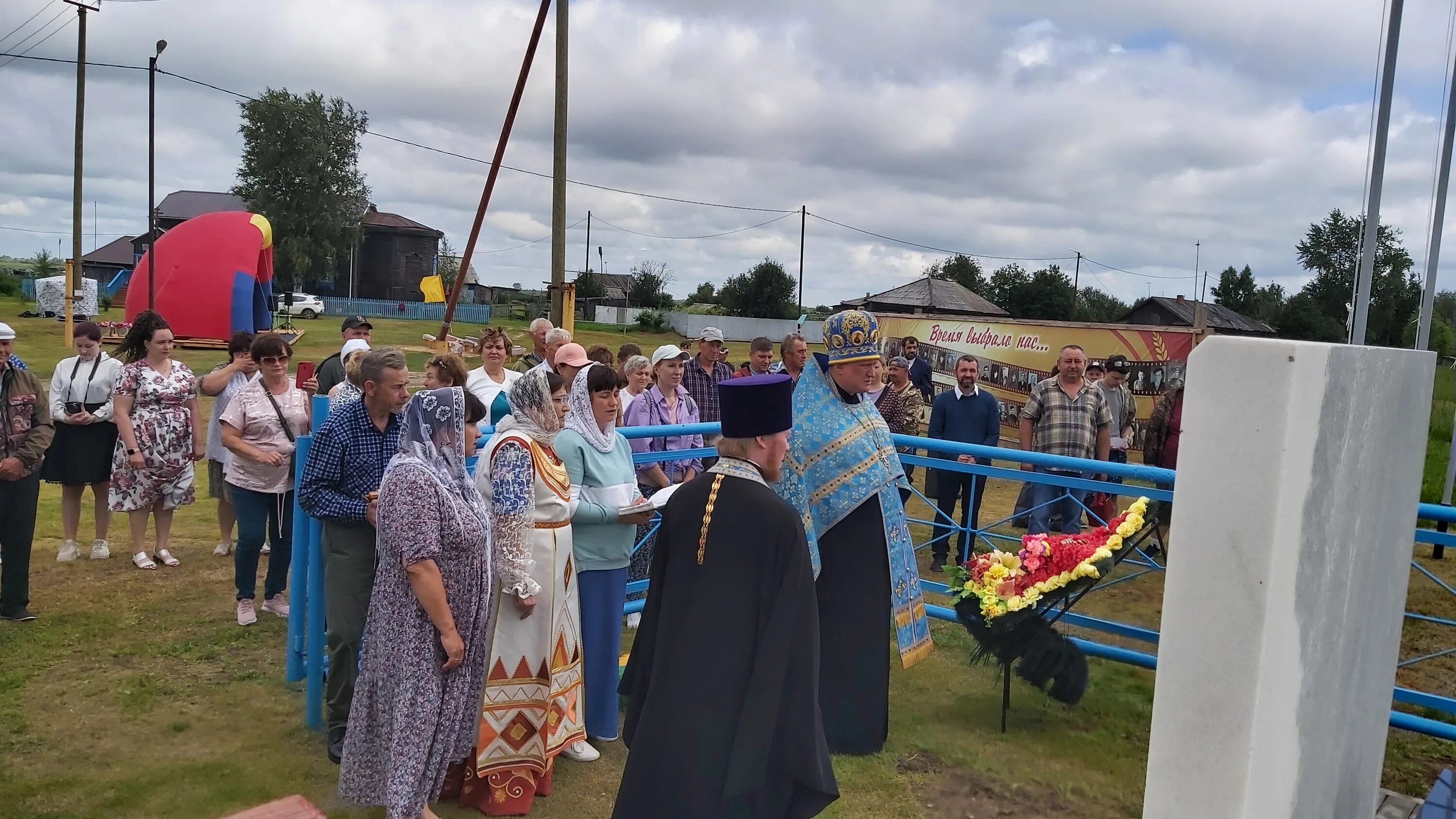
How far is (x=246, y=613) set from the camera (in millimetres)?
6168

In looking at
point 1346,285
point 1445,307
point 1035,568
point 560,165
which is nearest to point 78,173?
point 560,165

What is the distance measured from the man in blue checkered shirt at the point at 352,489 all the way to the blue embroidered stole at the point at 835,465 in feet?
5.67

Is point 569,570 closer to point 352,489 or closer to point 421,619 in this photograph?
point 421,619

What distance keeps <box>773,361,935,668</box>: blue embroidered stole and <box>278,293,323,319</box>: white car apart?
155 ft

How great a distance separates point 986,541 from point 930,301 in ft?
108

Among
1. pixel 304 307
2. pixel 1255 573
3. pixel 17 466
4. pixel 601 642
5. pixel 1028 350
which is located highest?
pixel 1028 350

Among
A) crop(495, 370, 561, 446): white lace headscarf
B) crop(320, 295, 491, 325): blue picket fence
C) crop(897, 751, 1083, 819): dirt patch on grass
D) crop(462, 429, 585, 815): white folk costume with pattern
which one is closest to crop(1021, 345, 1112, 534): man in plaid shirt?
crop(897, 751, 1083, 819): dirt patch on grass

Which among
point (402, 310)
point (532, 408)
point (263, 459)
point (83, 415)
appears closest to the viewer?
point (532, 408)

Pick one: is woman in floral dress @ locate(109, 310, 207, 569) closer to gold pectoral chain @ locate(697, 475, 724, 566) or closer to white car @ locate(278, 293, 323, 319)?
gold pectoral chain @ locate(697, 475, 724, 566)

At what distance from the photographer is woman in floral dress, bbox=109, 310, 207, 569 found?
691cm

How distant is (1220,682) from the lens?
245cm

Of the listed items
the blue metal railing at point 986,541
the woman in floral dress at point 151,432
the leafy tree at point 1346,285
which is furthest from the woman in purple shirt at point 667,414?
the leafy tree at point 1346,285

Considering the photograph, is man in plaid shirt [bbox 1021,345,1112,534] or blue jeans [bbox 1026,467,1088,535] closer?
blue jeans [bbox 1026,467,1088,535]

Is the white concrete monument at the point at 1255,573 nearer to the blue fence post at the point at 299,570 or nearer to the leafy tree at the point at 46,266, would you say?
the blue fence post at the point at 299,570
